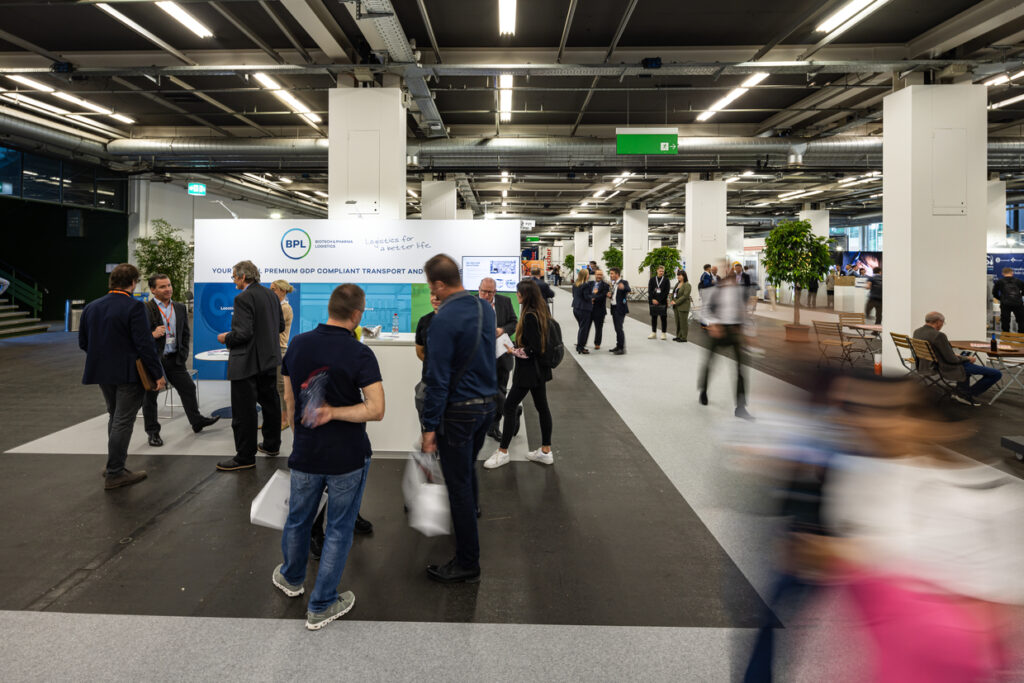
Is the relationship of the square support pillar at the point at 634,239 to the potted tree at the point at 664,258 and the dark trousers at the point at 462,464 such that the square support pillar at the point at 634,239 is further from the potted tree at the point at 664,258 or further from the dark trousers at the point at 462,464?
the dark trousers at the point at 462,464

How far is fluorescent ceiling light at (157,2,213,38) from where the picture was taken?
734 cm

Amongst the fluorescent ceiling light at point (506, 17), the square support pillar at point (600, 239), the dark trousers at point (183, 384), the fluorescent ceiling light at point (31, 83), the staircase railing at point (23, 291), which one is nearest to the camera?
the dark trousers at point (183, 384)

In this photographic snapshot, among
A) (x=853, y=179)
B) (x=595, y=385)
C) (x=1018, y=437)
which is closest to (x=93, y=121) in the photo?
(x=595, y=385)

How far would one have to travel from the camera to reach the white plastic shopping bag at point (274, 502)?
256 cm

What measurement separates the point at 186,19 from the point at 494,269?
5.35 m

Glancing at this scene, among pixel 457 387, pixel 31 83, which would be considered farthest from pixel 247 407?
pixel 31 83

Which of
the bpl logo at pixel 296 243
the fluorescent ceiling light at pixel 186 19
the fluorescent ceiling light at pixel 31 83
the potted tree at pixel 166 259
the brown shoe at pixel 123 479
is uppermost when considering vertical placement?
the fluorescent ceiling light at pixel 31 83

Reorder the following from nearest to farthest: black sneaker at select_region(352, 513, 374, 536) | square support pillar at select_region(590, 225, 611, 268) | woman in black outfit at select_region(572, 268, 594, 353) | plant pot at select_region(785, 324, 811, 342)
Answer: black sneaker at select_region(352, 513, 374, 536), woman in black outfit at select_region(572, 268, 594, 353), plant pot at select_region(785, 324, 811, 342), square support pillar at select_region(590, 225, 611, 268)

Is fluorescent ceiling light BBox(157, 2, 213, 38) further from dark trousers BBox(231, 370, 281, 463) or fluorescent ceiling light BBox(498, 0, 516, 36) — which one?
dark trousers BBox(231, 370, 281, 463)

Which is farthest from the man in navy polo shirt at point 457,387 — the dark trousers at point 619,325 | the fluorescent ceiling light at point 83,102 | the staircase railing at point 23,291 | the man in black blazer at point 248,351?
the staircase railing at point 23,291

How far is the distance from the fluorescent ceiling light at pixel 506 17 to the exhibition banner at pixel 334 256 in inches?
110

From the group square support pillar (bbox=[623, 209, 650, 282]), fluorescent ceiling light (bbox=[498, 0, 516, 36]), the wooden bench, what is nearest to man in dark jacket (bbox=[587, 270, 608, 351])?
fluorescent ceiling light (bbox=[498, 0, 516, 36])

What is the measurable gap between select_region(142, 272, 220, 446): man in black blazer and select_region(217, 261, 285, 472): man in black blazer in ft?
3.75

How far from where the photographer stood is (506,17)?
7.87m
